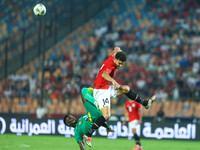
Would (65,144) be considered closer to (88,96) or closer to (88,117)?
(88,117)

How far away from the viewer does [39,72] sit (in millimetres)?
22422

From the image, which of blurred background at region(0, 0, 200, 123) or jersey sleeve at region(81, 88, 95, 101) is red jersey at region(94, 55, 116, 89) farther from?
blurred background at region(0, 0, 200, 123)

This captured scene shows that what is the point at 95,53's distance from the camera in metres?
23.1

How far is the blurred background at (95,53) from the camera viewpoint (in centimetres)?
1919

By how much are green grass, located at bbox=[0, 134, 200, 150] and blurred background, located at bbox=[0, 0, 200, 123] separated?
2.36 metres

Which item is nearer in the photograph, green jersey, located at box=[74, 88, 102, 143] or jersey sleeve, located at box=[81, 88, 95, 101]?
green jersey, located at box=[74, 88, 102, 143]

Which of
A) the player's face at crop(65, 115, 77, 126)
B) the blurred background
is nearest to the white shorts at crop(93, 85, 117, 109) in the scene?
the player's face at crop(65, 115, 77, 126)

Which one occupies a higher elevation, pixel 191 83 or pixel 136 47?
pixel 136 47

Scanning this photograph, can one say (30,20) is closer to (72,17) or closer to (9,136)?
(72,17)

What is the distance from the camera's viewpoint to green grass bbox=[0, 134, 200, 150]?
503 inches

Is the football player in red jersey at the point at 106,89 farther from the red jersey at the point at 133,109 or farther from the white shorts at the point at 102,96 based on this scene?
the red jersey at the point at 133,109

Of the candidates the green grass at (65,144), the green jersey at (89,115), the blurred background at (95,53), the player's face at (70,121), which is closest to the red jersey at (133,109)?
the green grass at (65,144)

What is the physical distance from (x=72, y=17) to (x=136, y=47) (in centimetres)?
559

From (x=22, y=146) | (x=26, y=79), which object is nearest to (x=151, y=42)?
(x=26, y=79)
